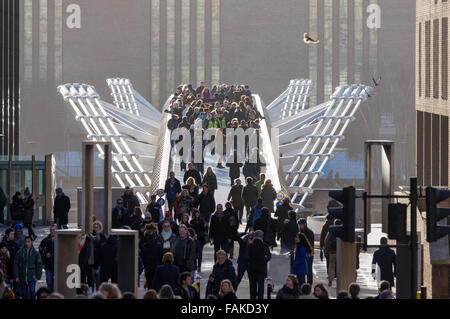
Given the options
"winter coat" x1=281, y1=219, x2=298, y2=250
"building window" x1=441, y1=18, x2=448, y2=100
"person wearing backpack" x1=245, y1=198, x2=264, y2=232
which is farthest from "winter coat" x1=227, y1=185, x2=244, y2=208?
"building window" x1=441, y1=18, x2=448, y2=100

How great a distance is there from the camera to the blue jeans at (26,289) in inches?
735

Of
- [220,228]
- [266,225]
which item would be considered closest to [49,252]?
[220,228]

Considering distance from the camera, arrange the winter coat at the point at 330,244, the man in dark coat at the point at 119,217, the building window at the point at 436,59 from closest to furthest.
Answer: the winter coat at the point at 330,244 → the man in dark coat at the point at 119,217 → the building window at the point at 436,59

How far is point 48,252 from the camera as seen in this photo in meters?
19.3

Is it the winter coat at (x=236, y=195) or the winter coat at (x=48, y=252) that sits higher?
the winter coat at (x=236, y=195)

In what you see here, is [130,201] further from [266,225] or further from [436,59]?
[436,59]

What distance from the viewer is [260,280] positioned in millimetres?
19547

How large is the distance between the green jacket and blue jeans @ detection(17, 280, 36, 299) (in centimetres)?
12

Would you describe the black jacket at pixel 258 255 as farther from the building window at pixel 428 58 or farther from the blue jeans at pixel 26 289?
the building window at pixel 428 58

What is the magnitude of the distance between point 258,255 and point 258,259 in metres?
0.07

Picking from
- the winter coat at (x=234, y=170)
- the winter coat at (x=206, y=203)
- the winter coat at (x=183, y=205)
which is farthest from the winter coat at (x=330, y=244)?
the winter coat at (x=234, y=170)

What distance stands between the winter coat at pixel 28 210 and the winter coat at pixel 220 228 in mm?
6591
